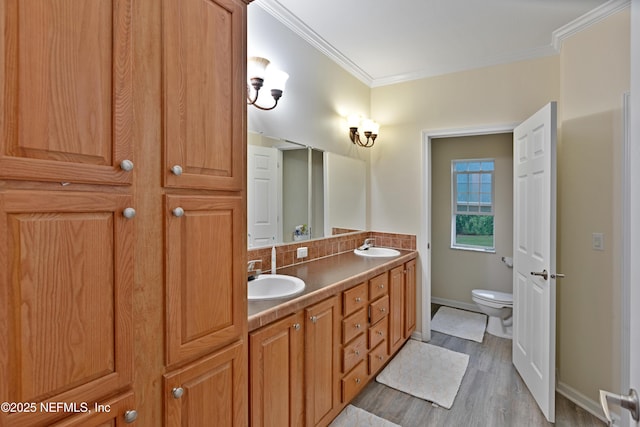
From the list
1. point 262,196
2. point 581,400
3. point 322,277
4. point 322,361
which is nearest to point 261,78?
point 262,196

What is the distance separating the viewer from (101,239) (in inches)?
30.8

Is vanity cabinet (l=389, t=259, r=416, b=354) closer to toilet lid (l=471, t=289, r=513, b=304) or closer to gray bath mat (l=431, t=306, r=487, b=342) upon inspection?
gray bath mat (l=431, t=306, r=487, b=342)

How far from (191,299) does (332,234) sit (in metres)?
1.97

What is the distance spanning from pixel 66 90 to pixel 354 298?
176 centimetres

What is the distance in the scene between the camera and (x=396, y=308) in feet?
8.93

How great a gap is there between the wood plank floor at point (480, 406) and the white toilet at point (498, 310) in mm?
784

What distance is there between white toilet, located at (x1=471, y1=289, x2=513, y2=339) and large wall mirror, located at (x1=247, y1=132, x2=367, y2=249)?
1544mm

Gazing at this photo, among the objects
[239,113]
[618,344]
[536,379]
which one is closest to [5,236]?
[239,113]

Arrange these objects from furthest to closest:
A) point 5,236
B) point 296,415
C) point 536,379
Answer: point 536,379, point 296,415, point 5,236

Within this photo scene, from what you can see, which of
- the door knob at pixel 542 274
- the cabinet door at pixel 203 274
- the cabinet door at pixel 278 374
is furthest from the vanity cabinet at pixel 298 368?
the door knob at pixel 542 274

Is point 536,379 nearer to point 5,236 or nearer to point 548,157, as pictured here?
point 548,157

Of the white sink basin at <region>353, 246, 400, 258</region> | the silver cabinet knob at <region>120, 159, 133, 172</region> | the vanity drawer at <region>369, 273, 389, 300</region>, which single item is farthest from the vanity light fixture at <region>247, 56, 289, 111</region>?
the white sink basin at <region>353, 246, 400, 258</region>

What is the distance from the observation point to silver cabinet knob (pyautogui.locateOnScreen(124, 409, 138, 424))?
83 cm

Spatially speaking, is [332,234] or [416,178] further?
[416,178]
